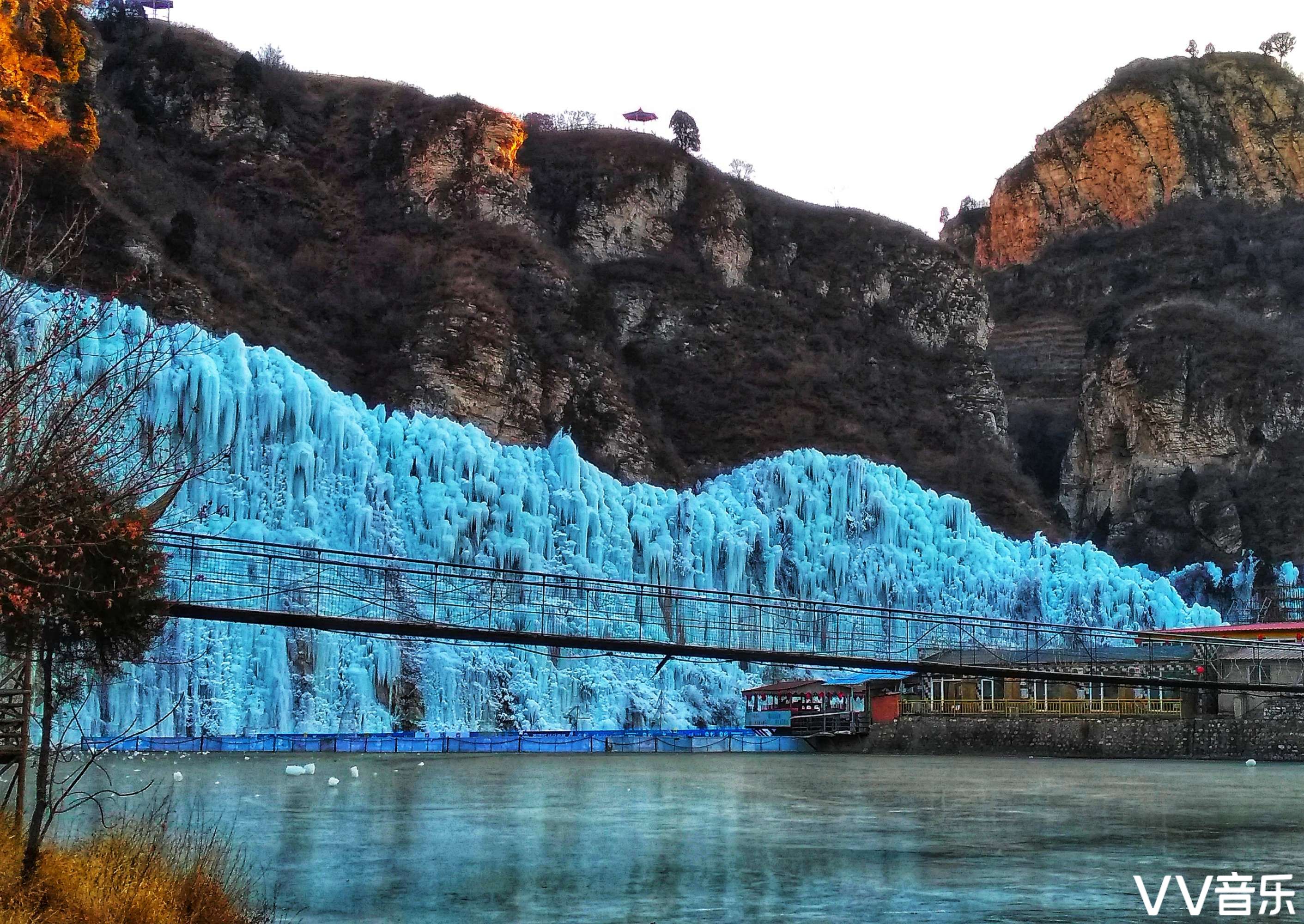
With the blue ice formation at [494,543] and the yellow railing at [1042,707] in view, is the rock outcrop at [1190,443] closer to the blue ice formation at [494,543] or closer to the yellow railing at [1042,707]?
the blue ice formation at [494,543]

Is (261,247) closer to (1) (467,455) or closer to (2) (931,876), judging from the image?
(1) (467,455)

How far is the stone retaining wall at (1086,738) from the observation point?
197ft

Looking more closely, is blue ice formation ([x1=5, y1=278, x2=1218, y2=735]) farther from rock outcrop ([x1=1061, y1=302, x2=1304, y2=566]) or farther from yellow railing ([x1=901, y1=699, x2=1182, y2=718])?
rock outcrop ([x1=1061, y1=302, x2=1304, y2=566])

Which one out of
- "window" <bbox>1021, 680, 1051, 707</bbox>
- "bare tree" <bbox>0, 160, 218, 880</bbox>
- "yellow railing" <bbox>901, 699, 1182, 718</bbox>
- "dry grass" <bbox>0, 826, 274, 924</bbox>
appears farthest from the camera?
"window" <bbox>1021, 680, 1051, 707</bbox>

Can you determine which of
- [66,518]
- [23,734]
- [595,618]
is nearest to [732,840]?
[23,734]

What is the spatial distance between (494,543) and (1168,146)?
10904 cm

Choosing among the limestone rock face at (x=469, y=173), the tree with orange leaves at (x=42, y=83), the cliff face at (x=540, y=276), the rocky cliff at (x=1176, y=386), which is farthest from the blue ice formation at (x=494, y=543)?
the limestone rock face at (x=469, y=173)

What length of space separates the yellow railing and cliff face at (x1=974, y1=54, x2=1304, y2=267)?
95633 mm

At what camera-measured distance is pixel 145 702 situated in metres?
55.2

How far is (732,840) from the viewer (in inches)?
1120

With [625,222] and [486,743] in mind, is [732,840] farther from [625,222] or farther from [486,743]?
[625,222]

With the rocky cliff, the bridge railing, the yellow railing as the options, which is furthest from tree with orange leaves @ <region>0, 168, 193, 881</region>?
the rocky cliff

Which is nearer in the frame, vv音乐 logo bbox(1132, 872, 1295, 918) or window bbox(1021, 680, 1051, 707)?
vv音乐 logo bbox(1132, 872, 1295, 918)

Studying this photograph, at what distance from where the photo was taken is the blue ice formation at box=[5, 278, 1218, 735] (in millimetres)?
61531
